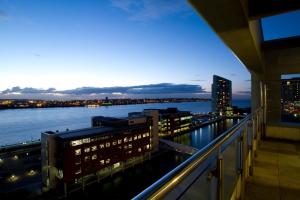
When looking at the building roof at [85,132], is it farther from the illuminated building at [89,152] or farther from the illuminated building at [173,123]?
the illuminated building at [173,123]

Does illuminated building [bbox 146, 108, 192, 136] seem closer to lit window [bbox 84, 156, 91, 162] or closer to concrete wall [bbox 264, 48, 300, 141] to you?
lit window [bbox 84, 156, 91, 162]

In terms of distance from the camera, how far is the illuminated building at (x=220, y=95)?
86.8 meters

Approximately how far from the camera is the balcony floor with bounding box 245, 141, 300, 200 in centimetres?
255

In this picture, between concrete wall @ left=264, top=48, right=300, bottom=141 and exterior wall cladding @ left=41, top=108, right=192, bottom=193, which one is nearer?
concrete wall @ left=264, top=48, right=300, bottom=141

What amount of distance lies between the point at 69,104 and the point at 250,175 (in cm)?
12708

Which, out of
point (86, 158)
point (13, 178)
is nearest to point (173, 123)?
point (86, 158)

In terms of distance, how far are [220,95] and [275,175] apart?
311 feet

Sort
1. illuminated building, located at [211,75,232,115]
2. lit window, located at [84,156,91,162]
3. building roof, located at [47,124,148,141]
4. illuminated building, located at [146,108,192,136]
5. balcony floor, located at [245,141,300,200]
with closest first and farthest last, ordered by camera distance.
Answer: balcony floor, located at [245,141,300,200] < building roof, located at [47,124,148,141] < lit window, located at [84,156,91,162] < illuminated building, located at [146,108,192,136] < illuminated building, located at [211,75,232,115]

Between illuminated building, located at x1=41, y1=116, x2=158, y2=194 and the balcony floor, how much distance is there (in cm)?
1725

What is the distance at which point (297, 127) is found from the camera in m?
5.27

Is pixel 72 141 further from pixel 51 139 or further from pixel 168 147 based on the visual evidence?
pixel 168 147

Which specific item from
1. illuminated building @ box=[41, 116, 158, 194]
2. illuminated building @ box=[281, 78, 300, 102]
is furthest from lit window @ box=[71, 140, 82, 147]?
illuminated building @ box=[281, 78, 300, 102]


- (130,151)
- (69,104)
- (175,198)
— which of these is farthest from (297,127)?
(69,104)

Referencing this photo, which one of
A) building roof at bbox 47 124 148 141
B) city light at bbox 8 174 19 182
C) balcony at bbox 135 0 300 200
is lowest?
city light at bbox 8 174 19 182
